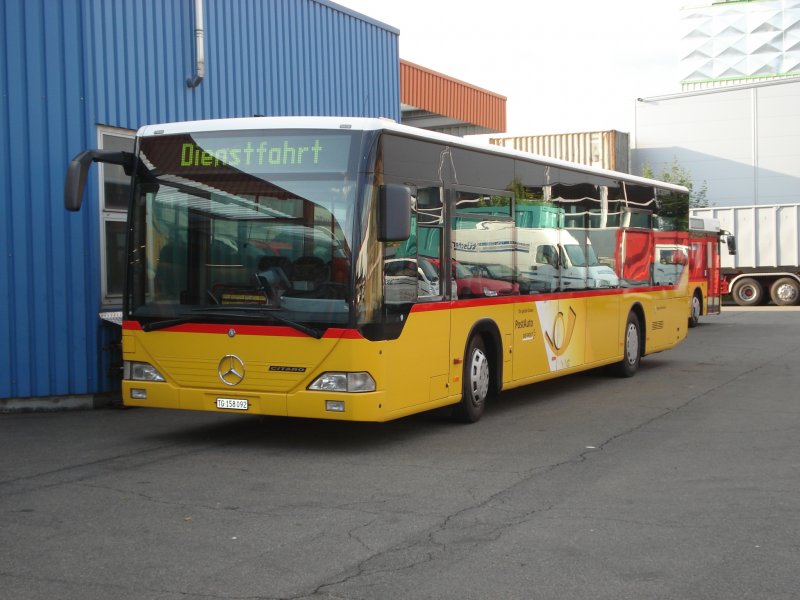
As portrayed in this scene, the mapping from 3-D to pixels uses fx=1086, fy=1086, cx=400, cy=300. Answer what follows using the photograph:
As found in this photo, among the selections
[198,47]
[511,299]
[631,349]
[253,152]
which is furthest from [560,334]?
[198,47]

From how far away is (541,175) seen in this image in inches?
491

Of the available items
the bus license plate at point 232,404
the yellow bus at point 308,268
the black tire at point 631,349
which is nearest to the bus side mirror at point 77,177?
the yellow bus at point 308,268

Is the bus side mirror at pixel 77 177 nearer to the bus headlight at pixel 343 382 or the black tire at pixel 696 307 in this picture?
the bus headlight at pixel 343 382

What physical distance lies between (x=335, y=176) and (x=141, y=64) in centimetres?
524

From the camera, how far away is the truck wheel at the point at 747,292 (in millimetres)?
35906

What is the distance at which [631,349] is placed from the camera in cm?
1570

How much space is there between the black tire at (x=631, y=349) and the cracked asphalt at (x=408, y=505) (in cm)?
306

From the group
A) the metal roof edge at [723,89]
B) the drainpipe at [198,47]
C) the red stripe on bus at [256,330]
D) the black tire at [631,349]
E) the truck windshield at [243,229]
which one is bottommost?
the black tire at [631,349]

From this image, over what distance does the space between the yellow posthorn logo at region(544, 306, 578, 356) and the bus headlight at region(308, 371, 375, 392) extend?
4.03 m

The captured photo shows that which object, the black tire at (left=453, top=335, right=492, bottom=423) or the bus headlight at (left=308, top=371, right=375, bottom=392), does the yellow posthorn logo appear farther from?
the bus headlight at (left=308, top=371, right=375, bottom=392)

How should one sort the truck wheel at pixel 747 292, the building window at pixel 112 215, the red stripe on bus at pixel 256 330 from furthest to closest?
1. the truck wheel at pixel 747 292
2. the building window at pixel 112 215
3. the red stripe on bus at pixel 256 330

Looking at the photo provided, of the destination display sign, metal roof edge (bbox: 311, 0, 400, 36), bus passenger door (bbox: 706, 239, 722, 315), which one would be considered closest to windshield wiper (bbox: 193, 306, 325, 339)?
the destination display sign

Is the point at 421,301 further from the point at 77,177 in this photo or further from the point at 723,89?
the point at 723,89

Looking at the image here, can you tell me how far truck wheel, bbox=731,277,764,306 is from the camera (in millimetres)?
35906
